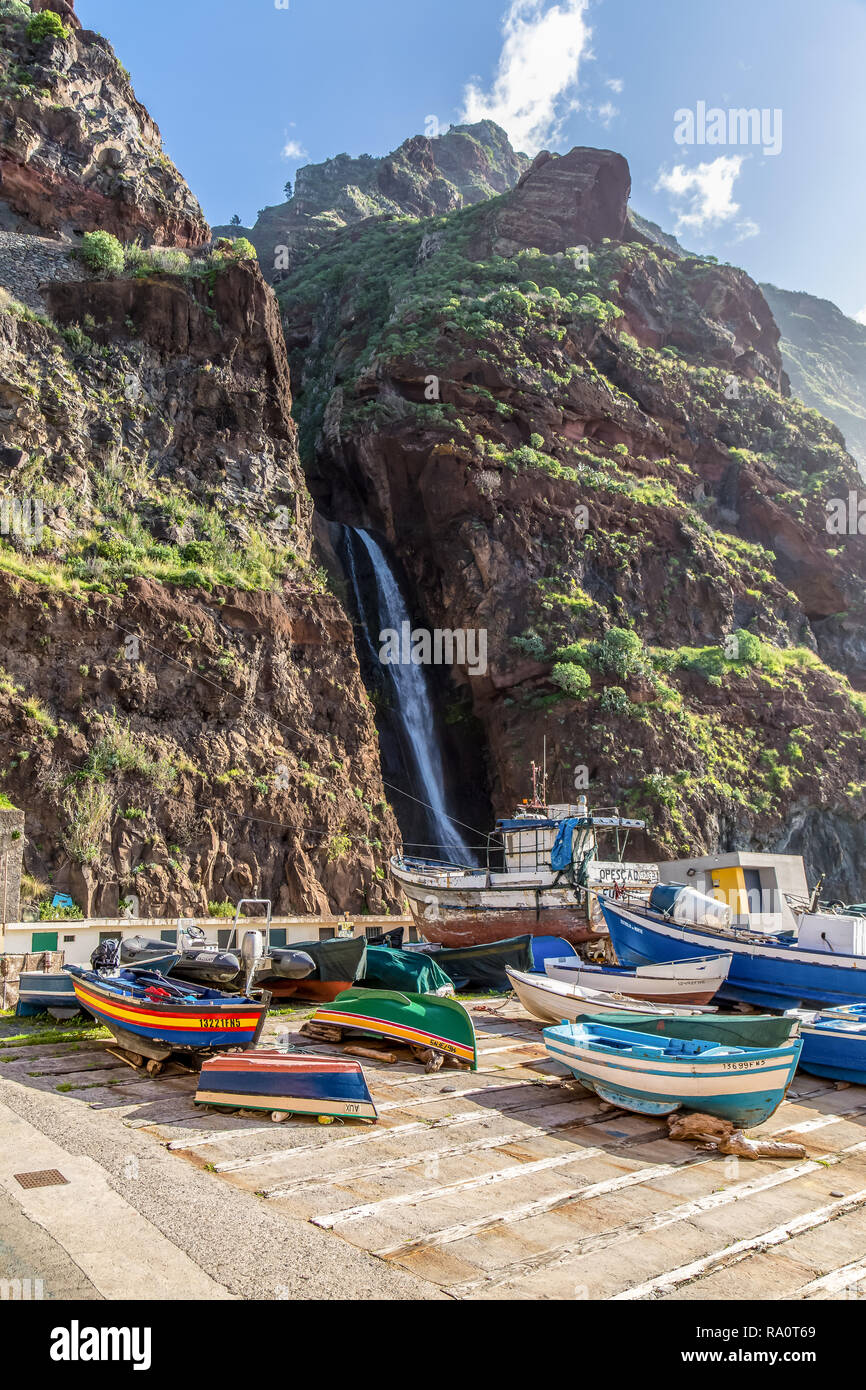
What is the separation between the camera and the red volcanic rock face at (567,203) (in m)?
69.8

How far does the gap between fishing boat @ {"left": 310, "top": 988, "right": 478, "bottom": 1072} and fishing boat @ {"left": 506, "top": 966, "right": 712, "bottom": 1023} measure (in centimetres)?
337

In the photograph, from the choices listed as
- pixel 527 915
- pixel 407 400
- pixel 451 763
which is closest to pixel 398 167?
pixel 407 400

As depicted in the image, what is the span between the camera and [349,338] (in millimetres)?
63719

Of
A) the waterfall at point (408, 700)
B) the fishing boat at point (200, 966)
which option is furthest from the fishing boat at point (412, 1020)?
the waterfall at point (408, 700)

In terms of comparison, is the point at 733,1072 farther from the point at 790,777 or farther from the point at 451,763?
the point at 790,777

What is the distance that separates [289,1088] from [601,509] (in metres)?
45.1

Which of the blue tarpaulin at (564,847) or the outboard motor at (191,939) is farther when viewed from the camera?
the blue tarpaulin at (564,847)

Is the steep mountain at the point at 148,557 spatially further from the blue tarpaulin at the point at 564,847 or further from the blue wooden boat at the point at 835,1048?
the blue wooden boat at the point at 835,1048

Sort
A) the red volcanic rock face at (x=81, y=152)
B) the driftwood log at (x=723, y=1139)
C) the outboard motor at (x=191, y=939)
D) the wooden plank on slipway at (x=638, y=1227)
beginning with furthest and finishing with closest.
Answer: the red volcanic rock face at (x=81, y=152), the outboard motor at (x=191, y=939), the driftwood log at (x=723, y=1139), the wooden plank on slipway at (x=638, y=1227)

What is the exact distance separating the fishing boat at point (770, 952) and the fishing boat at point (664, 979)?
75 cm

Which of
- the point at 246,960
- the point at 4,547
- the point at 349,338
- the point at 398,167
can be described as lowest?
the point at 246,960

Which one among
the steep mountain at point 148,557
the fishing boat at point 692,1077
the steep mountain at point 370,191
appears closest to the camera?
the fishing boat at point 692,1077

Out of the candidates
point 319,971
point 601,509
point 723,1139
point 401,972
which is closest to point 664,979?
point 401,972
